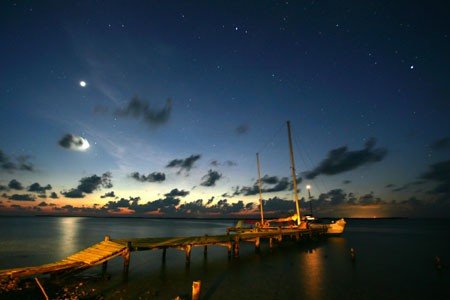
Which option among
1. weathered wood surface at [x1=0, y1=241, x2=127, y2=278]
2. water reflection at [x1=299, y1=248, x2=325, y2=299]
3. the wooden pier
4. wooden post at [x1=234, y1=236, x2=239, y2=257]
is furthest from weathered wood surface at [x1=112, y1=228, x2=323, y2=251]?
water reflection at [x1=299, y1=248, x2=325, y2=299]

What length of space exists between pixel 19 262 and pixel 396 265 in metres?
43.0

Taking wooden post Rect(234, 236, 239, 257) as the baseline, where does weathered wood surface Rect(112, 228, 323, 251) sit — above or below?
above

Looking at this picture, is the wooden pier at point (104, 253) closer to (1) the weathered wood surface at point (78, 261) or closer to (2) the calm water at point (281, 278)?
(1) the weathered wood surface at point (78, 261)

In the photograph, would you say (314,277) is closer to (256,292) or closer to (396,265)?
(256,292)

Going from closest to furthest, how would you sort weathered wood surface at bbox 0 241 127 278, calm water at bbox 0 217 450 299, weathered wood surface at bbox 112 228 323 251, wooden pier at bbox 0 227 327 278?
weathered wood surface at bbox 0 241 127 278 → wooden pier at bbox 0 227 327 278 → calm water at bbox 0 217 450 299 → weathered wood surface at bbox 112 228 323 251

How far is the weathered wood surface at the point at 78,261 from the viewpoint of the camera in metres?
14.9

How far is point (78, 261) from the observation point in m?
17.3

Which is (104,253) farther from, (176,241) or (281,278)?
(281,278)

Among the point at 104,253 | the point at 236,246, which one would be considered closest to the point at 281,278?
the point at 236,246

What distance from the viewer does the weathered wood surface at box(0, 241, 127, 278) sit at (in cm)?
1486

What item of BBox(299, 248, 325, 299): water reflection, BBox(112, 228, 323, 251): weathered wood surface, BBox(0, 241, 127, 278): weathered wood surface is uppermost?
BBox(112, 228, 323, 251): weathered wood surface

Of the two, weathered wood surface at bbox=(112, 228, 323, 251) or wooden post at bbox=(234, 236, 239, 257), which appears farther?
wooden post at bbox=(234, 236, 239, 257)

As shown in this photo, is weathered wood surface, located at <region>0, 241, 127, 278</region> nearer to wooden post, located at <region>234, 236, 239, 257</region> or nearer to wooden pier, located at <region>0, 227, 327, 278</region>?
wooden pier, located at <region>0, 227, 327, 278</region>

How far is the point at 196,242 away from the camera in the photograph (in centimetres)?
2481
